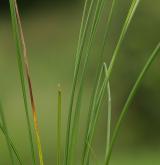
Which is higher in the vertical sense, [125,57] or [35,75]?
[125,57]

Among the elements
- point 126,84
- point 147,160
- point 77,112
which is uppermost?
point 77,112

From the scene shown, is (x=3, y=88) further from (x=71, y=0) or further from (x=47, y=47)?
(x=71, y=0)

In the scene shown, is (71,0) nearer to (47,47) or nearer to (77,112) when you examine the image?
(47,47)

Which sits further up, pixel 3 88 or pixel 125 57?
pixel 125 57

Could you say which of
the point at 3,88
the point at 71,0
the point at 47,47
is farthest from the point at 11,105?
the point at 71,0

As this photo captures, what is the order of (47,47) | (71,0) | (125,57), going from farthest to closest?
(71,0) < (47,47) < (125,57)

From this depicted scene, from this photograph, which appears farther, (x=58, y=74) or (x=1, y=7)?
(x=1, y=7)

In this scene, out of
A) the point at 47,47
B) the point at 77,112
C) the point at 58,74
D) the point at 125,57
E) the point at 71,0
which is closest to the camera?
the point at 77,112

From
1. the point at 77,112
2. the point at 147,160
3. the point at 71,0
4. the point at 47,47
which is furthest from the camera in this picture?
the point at 71,0

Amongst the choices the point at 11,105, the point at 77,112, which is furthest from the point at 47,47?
the point at 77,112
